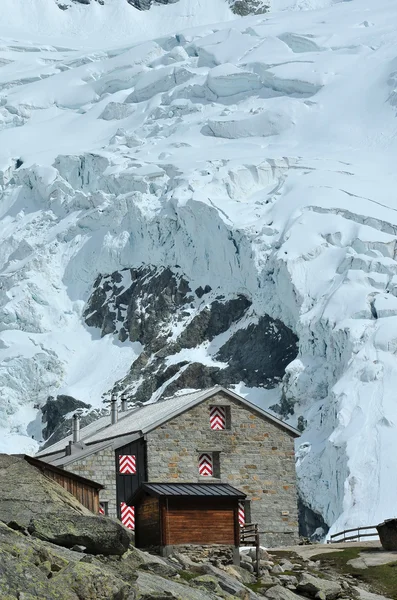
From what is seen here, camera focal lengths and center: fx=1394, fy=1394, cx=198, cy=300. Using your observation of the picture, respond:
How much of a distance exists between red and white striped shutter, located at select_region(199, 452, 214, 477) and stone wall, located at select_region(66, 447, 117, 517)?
9.73 ft

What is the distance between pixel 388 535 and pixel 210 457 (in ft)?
26.8

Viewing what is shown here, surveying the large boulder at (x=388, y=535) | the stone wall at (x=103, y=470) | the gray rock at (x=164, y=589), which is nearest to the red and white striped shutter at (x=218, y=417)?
the stone wall at (x=103, y=470)

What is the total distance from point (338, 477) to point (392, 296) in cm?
2441

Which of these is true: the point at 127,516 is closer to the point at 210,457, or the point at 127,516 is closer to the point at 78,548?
the point at 210,457

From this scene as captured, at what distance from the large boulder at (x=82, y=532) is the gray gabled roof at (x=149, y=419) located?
60.2 ft

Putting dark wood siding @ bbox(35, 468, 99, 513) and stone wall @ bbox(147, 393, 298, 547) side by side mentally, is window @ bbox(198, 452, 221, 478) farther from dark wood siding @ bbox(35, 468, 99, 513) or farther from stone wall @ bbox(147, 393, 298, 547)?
dark wood siding @ bbox(35, 468, 99, 513)

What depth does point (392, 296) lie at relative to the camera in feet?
367

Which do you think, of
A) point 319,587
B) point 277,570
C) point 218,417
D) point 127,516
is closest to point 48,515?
point 319,587

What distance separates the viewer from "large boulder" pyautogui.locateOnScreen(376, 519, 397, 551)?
4144 centimetres

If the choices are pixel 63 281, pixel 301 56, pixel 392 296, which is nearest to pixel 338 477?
pixel 392 296

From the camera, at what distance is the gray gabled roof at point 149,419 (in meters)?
47.2

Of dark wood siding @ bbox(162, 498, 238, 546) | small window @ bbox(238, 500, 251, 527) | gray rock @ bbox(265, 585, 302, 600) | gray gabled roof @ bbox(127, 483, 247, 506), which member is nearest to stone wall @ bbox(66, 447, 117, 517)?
small window @ bbox(238, 500, 251, 527)

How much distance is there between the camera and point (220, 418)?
159 feet

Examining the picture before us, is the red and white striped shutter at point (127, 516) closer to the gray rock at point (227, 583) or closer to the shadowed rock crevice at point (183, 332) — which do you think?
the gray rock at point (227, 583)
